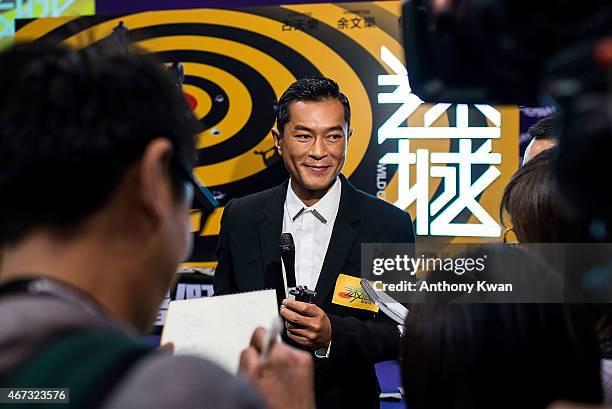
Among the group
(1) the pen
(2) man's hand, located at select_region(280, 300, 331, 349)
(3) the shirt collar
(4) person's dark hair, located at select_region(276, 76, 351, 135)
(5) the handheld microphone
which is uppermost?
(4) person's dark hair, located at select_region(276, 76, 351, 135)

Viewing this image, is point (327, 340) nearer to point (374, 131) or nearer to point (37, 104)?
point (374, 131)

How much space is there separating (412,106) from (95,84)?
7.11 feet

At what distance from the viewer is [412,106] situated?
2.76m

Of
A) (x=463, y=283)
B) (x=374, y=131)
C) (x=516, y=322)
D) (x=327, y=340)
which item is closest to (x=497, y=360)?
(x=516, y=322)

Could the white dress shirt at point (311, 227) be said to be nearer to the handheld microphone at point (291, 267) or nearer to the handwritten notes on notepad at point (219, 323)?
the handheld microphone at point (291, 267)

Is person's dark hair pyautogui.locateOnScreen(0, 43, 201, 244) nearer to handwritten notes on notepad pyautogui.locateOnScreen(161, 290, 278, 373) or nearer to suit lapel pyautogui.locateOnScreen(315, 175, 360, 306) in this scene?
handwritten notes on notepad pyautogui.locateOnScreen(161, 290, 278, 373)

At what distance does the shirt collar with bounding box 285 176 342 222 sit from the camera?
2.42 metres

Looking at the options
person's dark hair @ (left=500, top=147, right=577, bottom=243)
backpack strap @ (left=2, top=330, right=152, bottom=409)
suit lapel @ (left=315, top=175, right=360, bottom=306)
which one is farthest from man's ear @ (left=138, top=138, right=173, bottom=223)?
suit lapel @ (left=315, top=175, right=360, bottom=306)

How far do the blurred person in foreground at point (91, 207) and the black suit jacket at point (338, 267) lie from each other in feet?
4.72

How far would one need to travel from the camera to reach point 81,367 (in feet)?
1.81

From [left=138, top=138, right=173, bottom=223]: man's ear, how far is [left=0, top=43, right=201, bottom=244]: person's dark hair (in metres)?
0.01

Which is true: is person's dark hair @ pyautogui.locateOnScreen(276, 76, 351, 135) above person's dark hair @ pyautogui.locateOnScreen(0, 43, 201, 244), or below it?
above

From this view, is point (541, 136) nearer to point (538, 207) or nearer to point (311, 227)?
point (311, 227)

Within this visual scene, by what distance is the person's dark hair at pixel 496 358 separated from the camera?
3.02ft
